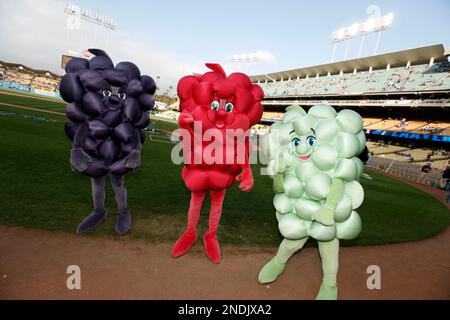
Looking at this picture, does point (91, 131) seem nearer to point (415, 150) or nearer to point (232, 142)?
point (232, 142)

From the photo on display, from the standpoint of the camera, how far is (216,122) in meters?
3.73

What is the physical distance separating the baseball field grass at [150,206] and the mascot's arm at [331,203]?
2.23 meters

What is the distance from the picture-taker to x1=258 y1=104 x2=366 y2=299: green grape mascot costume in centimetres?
317

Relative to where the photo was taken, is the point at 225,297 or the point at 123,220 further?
the point at 123,220

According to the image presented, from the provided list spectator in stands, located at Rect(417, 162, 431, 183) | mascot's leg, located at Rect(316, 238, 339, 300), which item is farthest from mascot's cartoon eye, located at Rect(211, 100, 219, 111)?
spectator in stands, located at Rect(417, 162, 431, 183)

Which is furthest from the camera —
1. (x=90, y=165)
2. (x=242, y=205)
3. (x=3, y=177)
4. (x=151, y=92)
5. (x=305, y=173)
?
(x=242, y=205)

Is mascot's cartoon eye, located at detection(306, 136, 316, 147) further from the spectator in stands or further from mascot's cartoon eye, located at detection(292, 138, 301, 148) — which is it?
the spectator in stands

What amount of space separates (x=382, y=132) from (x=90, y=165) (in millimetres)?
33430

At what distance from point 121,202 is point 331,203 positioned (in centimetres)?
329

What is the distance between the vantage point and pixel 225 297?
346cm

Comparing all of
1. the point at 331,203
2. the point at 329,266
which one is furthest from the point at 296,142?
the point at 329,266

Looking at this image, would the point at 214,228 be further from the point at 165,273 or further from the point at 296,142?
the point at 296,142
